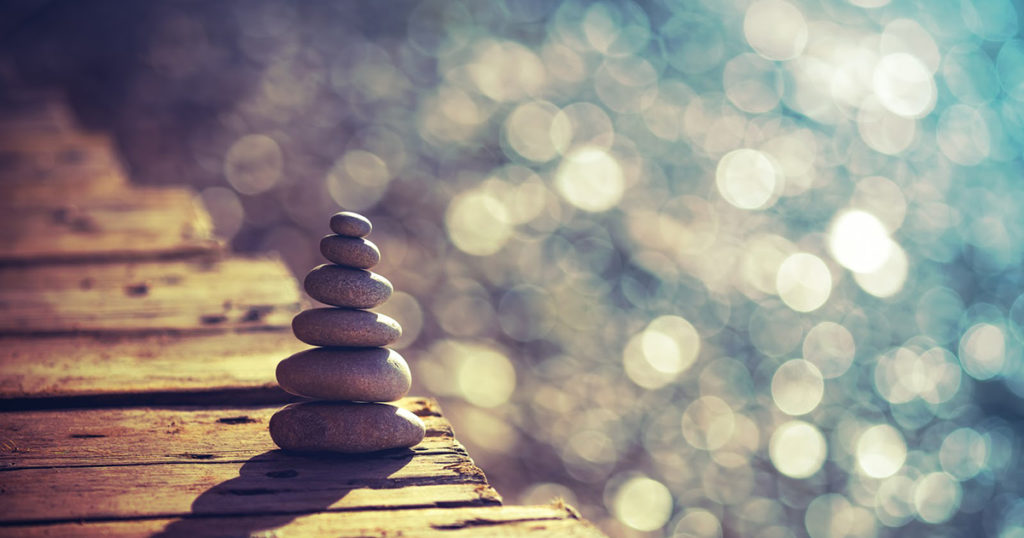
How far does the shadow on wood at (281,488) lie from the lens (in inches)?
59.6

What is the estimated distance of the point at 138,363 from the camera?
2561 mm

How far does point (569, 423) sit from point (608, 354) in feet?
3.94

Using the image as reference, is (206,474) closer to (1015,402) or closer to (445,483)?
(445,483)

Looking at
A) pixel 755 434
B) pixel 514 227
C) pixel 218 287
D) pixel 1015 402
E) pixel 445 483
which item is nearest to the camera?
pixel 445 483

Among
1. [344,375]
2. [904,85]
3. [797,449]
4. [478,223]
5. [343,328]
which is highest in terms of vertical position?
[904,85]

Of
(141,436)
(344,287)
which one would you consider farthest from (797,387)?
(141,436)

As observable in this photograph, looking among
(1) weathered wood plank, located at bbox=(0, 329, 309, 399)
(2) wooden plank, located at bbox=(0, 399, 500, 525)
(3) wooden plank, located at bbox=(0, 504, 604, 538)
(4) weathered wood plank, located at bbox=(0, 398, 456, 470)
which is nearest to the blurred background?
(1) weathered wood plank, located at bbox=(0, 329, 309, 399)

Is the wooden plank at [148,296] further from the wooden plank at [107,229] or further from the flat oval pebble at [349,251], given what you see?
the flat oval pebble at [349,251]

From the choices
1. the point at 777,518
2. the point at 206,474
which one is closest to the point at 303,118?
the point at 777,518

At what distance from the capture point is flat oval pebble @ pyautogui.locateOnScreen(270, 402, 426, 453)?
1.86m

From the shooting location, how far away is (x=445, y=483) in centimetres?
174

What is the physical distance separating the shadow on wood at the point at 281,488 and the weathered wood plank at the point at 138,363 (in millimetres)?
554

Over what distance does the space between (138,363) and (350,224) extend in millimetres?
1063

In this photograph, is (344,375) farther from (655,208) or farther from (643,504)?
(655,208)
